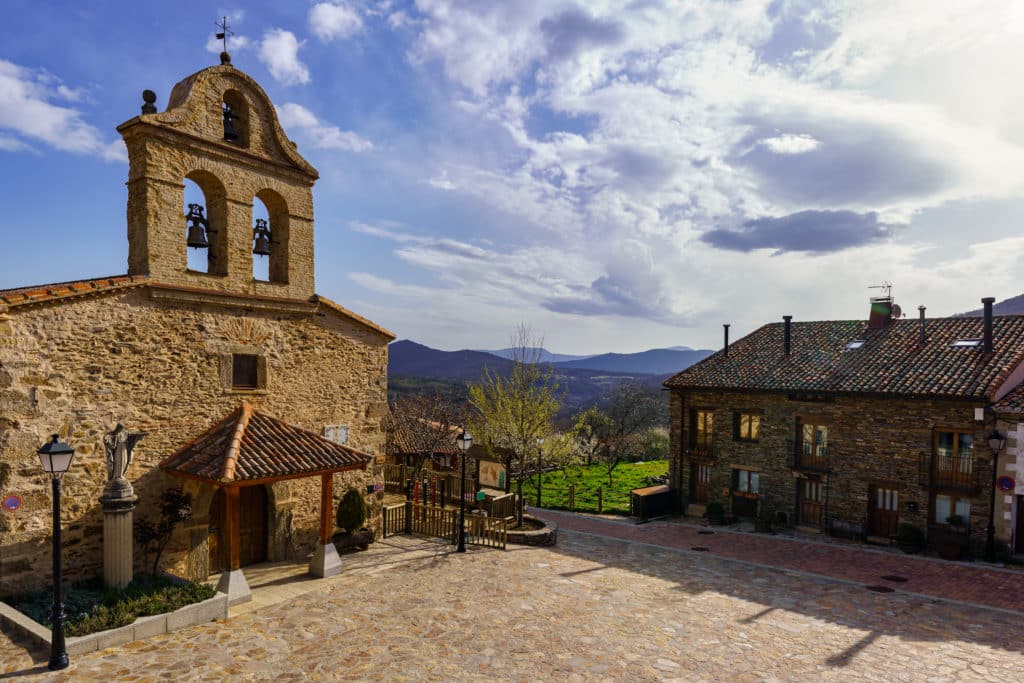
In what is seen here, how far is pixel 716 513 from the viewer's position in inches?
889

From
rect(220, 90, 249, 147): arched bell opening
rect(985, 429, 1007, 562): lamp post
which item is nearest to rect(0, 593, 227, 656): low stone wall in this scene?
rect(220, 90, 249, 147): arched bell opening

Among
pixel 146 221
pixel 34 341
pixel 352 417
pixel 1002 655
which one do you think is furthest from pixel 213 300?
pixel 1002 655

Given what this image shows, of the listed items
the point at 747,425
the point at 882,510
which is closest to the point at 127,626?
the point at 747,425

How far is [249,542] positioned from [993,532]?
20806mm

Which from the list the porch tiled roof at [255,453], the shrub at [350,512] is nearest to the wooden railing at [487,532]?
the shrub at [350,512]

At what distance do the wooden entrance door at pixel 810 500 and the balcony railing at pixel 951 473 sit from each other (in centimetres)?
337

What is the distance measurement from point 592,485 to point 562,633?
22.8 metres

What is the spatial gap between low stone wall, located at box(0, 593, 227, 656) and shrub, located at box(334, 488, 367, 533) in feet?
14.9

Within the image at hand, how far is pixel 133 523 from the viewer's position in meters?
11.8

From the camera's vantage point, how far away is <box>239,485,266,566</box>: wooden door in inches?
548

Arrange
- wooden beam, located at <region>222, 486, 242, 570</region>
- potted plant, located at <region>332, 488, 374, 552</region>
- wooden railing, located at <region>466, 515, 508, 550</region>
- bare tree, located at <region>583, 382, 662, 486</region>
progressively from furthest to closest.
A: bare tree, located at <region>583, 382, 662, 486</region>, wooden railing, located at <region>466, 515, 508, 550</region>, potted plant, located at <region>332, 488, 374, 552</region>, wooden beam, located at <region>222, 486, 242, 570</region>

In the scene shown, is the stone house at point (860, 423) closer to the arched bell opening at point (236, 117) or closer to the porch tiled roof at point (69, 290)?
the arched bell opening at point (236, 117)

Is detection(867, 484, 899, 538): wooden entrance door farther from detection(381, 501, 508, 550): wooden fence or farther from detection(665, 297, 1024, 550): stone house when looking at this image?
detection(381, 501, 508, 550): wooden fence

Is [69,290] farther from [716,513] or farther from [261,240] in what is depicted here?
[716,513]
